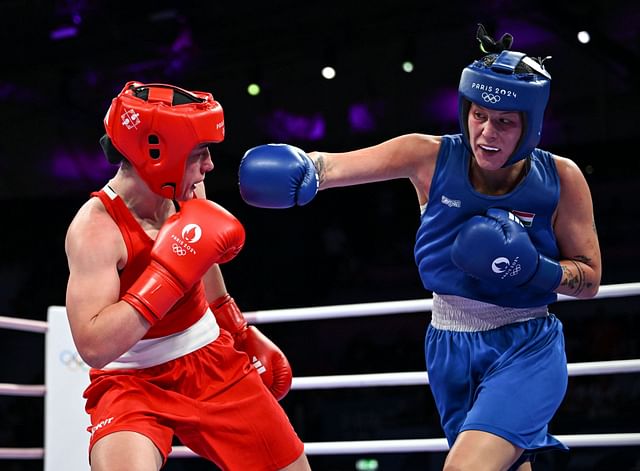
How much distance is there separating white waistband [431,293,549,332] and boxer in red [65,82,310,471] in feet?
1.66

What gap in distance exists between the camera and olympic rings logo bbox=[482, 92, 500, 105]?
6.91 ft

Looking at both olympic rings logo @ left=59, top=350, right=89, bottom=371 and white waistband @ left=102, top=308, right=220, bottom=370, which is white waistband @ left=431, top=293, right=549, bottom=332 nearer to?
white waistband @ left=102, top=308, right=220, bottom=370

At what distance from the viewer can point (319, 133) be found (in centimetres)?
876

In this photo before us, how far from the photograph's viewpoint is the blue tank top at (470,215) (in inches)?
86.9

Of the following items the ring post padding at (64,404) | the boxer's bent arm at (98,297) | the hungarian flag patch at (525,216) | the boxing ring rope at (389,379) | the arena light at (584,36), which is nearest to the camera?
the boxer's bent arm at (98,297)

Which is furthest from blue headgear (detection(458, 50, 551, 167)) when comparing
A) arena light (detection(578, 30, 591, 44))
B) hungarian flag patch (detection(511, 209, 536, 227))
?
arena light (detection(578, 30, 591, 44))

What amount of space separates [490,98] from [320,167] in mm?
448

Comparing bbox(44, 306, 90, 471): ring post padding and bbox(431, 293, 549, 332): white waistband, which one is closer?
bbox(431, 293, 549, 332): white waistband

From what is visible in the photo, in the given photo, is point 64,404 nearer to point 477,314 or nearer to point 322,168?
point 322,168

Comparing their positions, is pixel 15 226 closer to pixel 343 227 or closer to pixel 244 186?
pixel 343 227

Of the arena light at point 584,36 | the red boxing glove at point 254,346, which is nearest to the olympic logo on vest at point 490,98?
the red boxing glove at point 254,346

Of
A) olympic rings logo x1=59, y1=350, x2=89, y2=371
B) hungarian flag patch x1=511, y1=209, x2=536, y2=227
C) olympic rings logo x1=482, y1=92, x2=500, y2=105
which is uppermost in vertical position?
olympic rings logo x1=482, y1=92, x2=500, y2=105

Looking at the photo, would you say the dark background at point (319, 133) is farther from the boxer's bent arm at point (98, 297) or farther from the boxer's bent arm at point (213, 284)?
the boxer's bent arm at point (98, 297)

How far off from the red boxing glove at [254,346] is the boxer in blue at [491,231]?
1.45 ft
